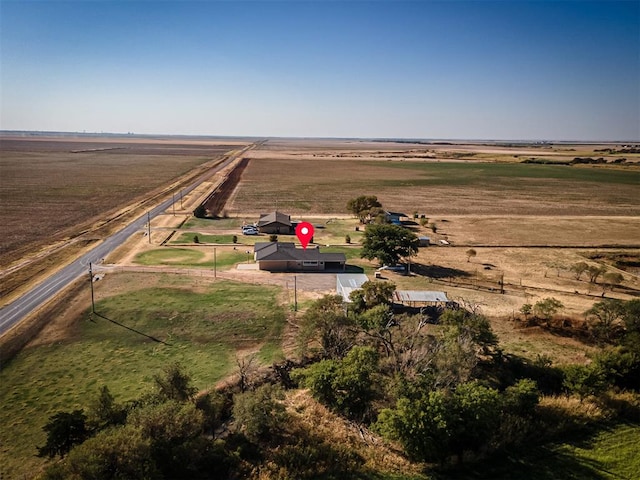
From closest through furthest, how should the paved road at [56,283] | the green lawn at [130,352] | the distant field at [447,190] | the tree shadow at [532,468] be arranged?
the tree shadow at [532,468]
the green lawn at [130,352]
the paved road at [56,283]
the distant field at [447,190]

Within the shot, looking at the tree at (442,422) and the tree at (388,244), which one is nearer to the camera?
the tree at (442,422)

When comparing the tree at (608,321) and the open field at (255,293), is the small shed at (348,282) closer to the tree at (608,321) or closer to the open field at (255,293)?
the open field at (255,293)

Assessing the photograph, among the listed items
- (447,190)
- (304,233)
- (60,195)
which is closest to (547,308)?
(304,233)

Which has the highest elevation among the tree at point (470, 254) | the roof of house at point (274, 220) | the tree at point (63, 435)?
the roof of house at point (274, 220)

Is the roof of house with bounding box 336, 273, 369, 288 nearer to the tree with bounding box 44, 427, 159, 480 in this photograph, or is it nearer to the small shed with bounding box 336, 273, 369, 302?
the small shed with bounding box 336, 273, 369, 302

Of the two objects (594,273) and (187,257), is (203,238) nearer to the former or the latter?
(187,257)

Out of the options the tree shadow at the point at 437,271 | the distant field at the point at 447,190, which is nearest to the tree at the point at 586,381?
the tree shadow at the point at 437,271

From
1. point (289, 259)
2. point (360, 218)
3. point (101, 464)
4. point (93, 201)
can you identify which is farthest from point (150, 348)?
point (93, 201)
